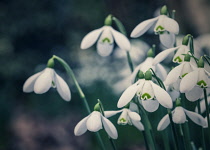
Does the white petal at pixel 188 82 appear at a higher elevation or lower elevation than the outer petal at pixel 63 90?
lower

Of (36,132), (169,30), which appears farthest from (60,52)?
(169,30)

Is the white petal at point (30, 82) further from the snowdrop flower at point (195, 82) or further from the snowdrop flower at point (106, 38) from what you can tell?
the snowdrop flower at point (195, 82)

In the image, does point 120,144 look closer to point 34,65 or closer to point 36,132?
point 36,132

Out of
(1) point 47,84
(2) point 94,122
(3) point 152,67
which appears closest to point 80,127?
(2) point 94,122

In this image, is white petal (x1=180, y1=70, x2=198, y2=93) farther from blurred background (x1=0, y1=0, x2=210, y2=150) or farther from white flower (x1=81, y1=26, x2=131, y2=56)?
blurred background (x1=0, y1=0, x2=210, y2=150)

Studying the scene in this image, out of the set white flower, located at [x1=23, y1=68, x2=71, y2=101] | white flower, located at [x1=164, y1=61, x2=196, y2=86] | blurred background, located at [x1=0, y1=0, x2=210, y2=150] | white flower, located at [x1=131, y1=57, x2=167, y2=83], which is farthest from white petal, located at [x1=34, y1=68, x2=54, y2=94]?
blurred background, located at [x1=0, y1=0, x2=210, y2=150]

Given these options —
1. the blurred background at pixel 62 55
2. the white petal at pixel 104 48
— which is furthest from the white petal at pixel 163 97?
the blurred background at pixel 62 55

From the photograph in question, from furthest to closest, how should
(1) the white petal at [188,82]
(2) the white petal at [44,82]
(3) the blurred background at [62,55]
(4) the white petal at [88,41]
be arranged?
(3) the blurred background at [62,55] < (4) the white petal at [88,41] < (2) the white petal at [44,82] < (1) the white petal at [188,82]
